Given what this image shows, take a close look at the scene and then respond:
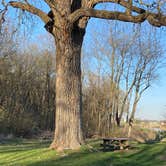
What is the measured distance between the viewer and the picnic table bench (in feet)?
50.1

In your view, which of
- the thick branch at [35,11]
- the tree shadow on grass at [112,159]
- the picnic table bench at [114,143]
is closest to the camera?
the tree shadow on grass at [112,159]

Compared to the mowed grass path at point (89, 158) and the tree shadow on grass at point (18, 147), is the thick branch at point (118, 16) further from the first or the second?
the tree shadow on grass at point (18, 147)

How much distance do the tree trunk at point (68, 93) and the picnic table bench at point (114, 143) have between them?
1.34m

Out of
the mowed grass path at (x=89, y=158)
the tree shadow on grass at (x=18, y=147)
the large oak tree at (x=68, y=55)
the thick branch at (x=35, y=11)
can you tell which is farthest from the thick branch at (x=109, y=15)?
the tree shadow on grass at (x=18, y=147)

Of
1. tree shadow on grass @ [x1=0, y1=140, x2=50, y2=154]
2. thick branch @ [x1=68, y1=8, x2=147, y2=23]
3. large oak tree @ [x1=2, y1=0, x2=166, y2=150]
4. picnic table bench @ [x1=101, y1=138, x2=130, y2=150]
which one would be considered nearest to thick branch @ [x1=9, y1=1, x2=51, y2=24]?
large oak tree @ [x1=2, y1=0, x2=166, y2=150]

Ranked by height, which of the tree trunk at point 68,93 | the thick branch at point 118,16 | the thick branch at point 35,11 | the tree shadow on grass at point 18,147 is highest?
the thick branch at point 35,11

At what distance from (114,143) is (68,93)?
3022 millimetres

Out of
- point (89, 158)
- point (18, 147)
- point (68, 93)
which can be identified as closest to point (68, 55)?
point (68, 93)

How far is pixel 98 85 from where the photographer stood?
33.6 m

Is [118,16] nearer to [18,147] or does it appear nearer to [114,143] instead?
[114,143]

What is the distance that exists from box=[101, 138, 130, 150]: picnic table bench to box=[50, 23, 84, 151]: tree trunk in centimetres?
134

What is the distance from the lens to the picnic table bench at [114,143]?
1527 centimetres

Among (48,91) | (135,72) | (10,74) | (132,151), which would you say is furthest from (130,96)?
(132,151)

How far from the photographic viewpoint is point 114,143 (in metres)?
15.9
